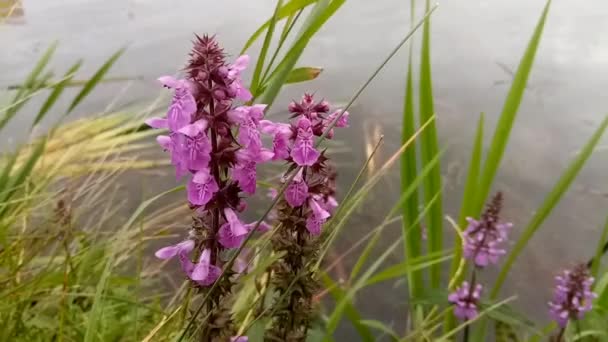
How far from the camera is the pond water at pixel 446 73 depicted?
2.16 meters

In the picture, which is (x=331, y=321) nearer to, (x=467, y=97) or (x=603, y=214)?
(x=603, y=214)

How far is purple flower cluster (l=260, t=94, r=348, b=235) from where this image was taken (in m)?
0.70

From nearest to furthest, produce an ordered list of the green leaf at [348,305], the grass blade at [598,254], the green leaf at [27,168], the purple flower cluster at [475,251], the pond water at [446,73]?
the green leaf at [27,168] < the green leaf at [348,305] < the grass blade at [598,254] < the purple flower cluster at [475,251] < the pond water at [446,73]

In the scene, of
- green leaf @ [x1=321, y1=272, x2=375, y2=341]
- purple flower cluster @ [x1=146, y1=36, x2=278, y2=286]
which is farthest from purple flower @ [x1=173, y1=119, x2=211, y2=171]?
green leaf @ [x1=321, y1=272, x2=375, y2=341]

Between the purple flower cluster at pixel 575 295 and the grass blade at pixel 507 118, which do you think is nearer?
the purple flower cluster at pixel 575 295

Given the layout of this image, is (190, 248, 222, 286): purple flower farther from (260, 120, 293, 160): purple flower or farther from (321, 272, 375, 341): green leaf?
(321, 272, 375, 341): green leaf

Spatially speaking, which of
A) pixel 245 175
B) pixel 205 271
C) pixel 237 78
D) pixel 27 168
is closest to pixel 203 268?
pixel 205 271

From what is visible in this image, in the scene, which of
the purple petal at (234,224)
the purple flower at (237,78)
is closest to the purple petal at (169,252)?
the purple petal at (234,224)

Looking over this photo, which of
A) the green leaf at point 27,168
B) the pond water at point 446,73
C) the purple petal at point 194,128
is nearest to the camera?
the purple petal at point 194,128

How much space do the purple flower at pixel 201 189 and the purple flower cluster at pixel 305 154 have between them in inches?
4.5

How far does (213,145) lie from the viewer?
639mm

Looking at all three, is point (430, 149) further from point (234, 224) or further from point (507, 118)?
point (234, 224)

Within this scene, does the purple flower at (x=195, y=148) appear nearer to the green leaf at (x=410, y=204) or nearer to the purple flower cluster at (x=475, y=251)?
the green leaf at (x=410, y=204)

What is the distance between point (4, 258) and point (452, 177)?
1734 millimetres
